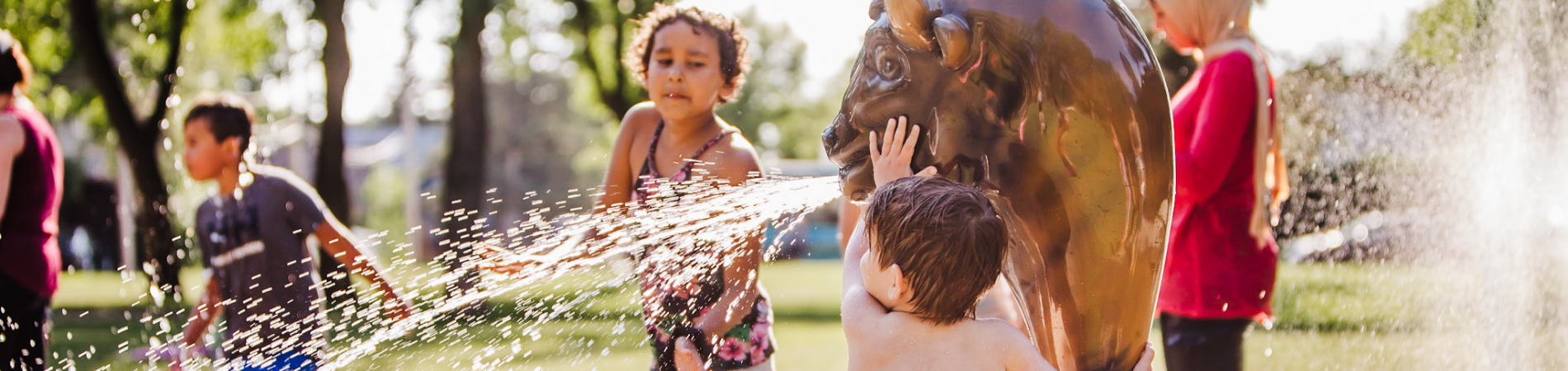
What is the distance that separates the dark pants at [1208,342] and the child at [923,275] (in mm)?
1158

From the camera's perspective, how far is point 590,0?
2088cm

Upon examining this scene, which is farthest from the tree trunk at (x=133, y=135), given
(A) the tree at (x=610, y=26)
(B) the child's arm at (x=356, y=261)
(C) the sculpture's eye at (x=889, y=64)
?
(C) the sculpture's eye at (x=889, y=64)

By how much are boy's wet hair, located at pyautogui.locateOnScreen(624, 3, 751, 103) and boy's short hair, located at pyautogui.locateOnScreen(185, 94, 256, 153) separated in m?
1.53

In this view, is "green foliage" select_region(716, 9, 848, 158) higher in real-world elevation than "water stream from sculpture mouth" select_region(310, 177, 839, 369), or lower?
lower

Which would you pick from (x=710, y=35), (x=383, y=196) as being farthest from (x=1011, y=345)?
(x=383, y=196)

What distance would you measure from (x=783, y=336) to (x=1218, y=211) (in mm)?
6984

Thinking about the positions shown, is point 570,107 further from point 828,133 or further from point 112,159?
point 828,133

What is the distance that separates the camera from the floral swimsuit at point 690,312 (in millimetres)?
2693

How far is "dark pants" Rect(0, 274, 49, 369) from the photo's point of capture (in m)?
3.40

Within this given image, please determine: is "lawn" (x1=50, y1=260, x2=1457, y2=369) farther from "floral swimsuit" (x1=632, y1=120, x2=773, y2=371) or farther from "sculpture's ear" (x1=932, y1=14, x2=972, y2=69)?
"sculpture's ear" (x1=932, y1=14, x2=972, y2=69)

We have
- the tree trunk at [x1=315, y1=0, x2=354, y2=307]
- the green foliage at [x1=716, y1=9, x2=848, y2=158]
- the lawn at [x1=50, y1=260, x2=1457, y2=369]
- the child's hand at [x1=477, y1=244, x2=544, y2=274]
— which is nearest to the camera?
the child's hand at [x1=477, y1=244, x2=544, y2=274]

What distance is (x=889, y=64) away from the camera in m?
1.51

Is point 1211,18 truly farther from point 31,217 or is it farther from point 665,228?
point 31,217

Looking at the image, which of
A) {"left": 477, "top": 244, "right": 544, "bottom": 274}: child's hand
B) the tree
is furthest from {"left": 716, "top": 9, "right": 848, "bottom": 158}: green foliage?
{"left": 477, "top": 244, "right": 544, "bottom": 274}: child's hand
